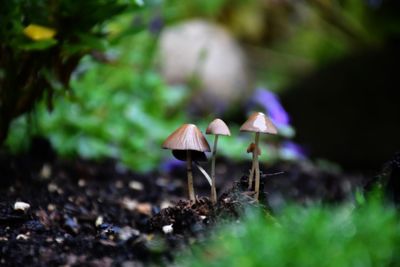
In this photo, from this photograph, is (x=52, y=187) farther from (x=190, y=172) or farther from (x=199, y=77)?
(x=199, y=77)

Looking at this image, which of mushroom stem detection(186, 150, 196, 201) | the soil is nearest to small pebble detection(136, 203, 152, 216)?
the soil

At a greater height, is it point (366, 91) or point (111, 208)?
point (366, 91)

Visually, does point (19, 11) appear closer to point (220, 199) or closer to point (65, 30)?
point (65, 30)

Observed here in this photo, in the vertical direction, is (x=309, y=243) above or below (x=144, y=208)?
above

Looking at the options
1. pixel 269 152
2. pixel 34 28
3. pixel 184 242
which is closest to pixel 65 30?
pixel 34 28

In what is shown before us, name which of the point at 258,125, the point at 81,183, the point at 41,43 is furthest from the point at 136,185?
the point at 258,125

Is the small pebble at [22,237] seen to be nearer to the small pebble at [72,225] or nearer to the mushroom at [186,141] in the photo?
the small pebble at [72,225]
